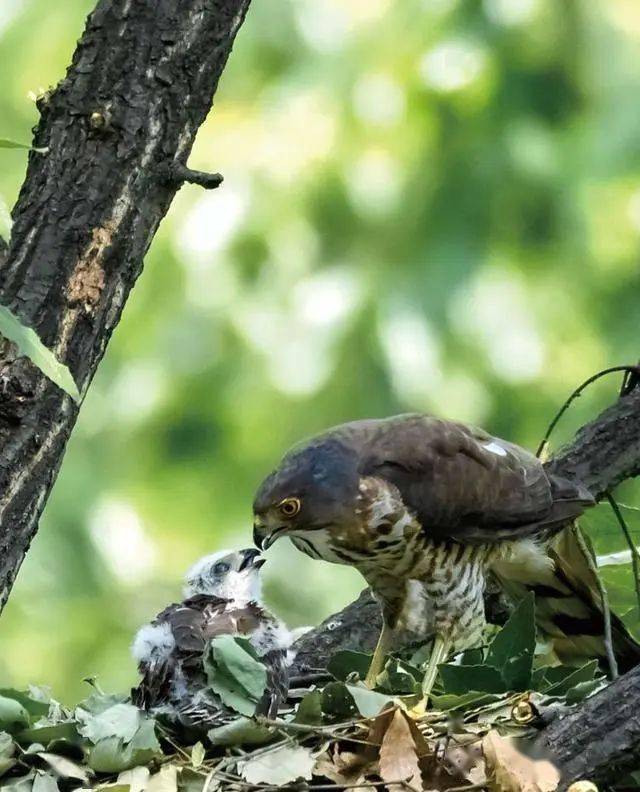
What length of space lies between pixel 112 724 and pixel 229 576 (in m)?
0.67

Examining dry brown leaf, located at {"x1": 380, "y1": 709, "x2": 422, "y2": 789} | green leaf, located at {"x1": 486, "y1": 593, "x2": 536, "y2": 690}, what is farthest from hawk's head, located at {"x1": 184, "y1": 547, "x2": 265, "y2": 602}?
dry brown leaf, located at {"x1": 380, "y1": 709, "x2": 422, "y2": 789}

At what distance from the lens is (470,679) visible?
3.19 metres

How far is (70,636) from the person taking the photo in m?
7.28

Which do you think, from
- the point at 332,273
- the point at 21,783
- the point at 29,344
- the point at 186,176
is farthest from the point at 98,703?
the point at 332,273

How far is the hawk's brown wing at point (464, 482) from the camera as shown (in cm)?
356

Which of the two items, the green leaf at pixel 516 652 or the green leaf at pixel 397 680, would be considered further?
the green leaf at pixel 397 680

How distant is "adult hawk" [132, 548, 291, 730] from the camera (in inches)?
123

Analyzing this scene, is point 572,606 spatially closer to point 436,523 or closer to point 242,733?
point 436,523

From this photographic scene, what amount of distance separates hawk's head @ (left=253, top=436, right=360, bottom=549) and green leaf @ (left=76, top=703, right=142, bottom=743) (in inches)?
18.6

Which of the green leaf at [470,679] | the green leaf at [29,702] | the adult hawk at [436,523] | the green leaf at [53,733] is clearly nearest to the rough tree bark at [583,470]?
the adult hawk at [436,523]

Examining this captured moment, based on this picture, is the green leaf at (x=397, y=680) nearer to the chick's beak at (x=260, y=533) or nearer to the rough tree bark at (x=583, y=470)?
the rough tree bark at (x=583, y=470)

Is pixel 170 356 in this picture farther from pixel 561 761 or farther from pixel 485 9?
pixel 561 761

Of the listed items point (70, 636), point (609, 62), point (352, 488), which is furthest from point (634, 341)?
point (352, 488)

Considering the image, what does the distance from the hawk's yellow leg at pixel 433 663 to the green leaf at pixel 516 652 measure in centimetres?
12
